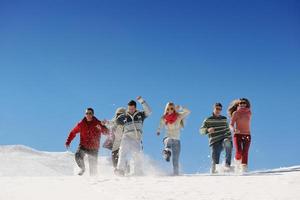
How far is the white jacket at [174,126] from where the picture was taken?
14.3m

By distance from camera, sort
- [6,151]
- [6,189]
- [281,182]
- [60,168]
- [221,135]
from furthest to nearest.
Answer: [6,151] < [60,168] < [221,135] < [6,189] < [281,182]

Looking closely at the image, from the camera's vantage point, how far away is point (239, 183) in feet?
35.4

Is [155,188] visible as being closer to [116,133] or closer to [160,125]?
[160,125]

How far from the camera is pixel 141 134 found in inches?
556

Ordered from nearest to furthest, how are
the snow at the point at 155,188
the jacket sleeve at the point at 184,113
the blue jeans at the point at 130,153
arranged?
the snow at the point at 155,188
the blue jeans at the point at 130,153
the jacket sleeve at the point at 184,113

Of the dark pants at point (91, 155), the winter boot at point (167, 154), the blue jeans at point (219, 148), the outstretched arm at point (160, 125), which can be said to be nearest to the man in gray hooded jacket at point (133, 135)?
the outstretched arm at point (160, 125)

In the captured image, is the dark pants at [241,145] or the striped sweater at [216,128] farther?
the striped sweater at [216,128]

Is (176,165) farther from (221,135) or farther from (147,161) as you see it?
(221,135)

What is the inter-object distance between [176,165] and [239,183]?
330cm

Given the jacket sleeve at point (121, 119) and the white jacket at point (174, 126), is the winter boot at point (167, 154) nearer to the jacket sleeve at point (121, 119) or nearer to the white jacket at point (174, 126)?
the white jacket at point (174, 126)

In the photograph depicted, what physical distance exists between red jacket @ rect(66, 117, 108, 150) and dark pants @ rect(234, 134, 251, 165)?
3562 mm

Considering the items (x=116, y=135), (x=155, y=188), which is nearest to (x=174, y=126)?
(x=116, y=135)

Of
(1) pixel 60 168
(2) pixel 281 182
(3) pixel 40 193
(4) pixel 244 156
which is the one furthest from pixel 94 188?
(1) pixel 60 168

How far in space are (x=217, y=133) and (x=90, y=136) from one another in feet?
11.7
